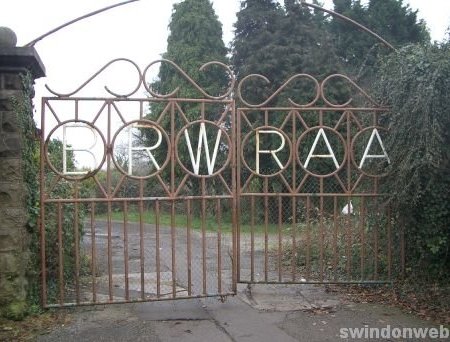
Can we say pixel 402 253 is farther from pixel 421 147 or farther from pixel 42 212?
pixel 42 212

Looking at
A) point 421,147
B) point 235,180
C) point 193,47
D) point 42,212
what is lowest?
point 42,212

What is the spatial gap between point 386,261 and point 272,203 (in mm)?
9006

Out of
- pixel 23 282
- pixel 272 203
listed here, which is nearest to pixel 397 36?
pixel 272 203

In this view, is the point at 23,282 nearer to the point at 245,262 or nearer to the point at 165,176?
the point at 245,262

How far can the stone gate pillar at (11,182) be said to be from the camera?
16.2 ft

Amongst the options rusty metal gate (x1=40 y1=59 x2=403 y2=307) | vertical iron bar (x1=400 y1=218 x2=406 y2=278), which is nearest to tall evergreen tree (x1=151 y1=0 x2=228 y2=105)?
rusty metal gate (x1=40 y1=59 x2=403 y2=307)

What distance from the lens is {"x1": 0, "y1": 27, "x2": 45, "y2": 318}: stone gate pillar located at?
16.2ft

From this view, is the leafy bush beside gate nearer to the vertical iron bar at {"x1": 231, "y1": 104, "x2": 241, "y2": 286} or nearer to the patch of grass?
the vertical iron bar at {"x1": 231, "y1": 104, "x2": 241, "y2": 286}

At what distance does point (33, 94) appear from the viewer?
18.0 ft

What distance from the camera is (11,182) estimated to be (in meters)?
5.01
